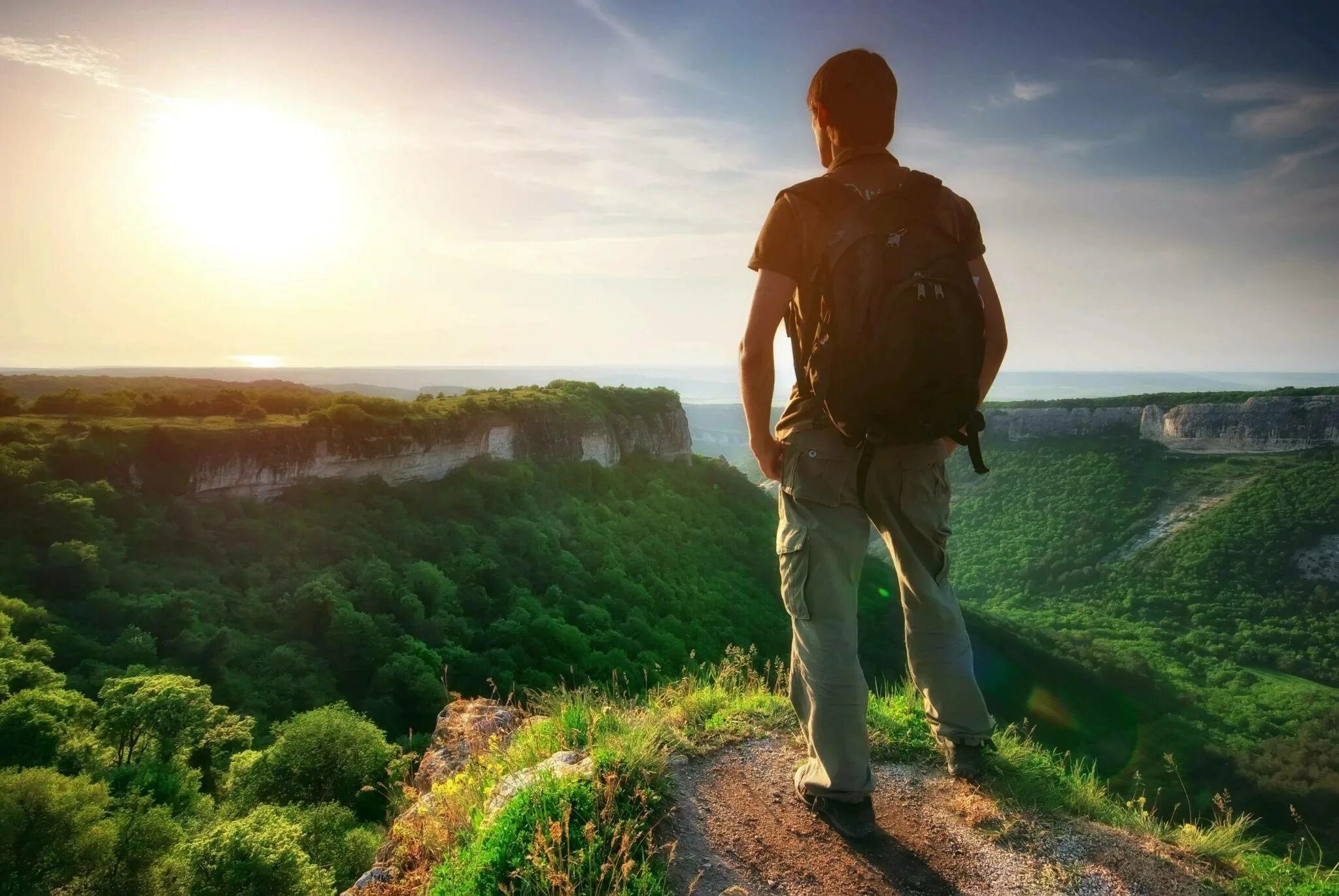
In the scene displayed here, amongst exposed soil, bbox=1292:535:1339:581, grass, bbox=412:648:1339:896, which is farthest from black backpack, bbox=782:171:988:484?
exposed soil, bbox=1292:535:1339:581

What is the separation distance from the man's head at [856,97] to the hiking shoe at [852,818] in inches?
105

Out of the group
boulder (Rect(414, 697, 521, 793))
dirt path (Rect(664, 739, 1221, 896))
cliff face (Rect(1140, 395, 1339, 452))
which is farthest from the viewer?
cliff face (Rect(1140, 395, 1339, 452))

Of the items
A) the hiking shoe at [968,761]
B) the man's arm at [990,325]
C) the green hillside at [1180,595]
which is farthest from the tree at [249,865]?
the green hillside at [1180,595]

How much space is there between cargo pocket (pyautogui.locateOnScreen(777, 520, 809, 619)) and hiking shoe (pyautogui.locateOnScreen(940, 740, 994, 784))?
3.80 feet

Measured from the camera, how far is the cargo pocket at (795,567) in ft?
8.50

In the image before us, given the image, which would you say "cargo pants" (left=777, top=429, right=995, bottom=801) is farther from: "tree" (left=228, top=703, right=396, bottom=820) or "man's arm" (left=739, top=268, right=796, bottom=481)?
"tree" (left=228, top=703, right=396, bottom=820)

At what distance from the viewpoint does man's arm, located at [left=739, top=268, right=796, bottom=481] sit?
2.51m

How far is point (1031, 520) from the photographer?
47312 millimetres

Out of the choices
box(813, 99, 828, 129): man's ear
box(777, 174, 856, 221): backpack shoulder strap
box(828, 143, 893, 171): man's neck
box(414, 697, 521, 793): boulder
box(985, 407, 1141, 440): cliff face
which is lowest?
box(414, 697, 521, 793): boulder

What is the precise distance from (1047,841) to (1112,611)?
43287mm

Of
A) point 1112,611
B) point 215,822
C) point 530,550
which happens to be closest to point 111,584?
point 215,822

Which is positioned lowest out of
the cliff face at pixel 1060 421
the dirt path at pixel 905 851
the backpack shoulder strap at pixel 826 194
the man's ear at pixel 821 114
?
the dirt path at pixel 905 851

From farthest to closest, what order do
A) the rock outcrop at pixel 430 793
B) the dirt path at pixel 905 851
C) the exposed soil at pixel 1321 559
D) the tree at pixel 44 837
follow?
the exposed soil at pixel 1321 559 → the tree at pixel 44 837 → the rock outcrop at pixel 430 793 → the dirt path at pixel 905 851

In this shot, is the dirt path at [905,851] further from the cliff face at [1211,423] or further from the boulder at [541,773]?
the cliff face at [1211,423]
